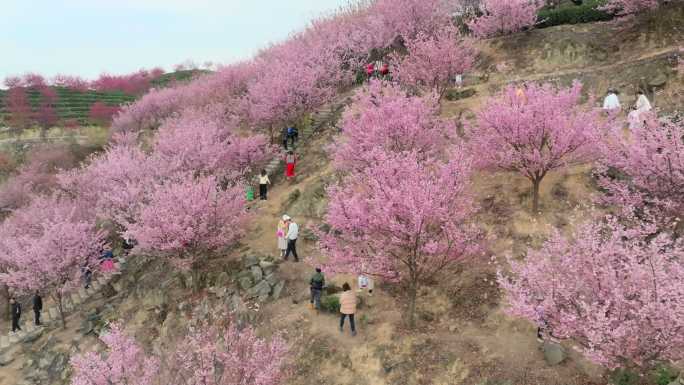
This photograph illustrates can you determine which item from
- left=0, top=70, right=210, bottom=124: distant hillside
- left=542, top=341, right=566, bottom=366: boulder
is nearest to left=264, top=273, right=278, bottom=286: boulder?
left=542, top=341, right=566, bottom=366: boulder

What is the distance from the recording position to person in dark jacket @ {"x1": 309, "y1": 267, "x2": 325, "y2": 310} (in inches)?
640

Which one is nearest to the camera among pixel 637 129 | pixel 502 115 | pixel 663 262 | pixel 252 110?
pixel 663 262

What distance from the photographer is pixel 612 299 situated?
8516mm

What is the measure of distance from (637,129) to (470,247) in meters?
6.98

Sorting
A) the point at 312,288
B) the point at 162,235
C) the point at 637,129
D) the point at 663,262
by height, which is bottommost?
the point at 312,288

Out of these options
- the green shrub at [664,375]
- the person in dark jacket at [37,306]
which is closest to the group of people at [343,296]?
the green shrub at [664,375]

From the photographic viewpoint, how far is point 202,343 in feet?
41.0

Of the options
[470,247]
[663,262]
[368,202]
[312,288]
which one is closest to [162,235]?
[312,288]

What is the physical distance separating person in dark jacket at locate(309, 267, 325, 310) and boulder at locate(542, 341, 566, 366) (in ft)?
25.1

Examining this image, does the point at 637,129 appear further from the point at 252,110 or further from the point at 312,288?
the point at 252,110

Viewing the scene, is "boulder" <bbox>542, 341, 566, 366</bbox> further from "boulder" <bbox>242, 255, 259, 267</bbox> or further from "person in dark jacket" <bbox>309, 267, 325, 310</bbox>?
"boulder" <bbox>242, 255, 259, 267</bbox>

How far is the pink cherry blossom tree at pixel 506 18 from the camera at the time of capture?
3219 centimetres

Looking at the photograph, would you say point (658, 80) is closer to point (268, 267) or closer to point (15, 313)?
point (268, 267)

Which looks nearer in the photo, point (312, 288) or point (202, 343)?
point (202, 343)
